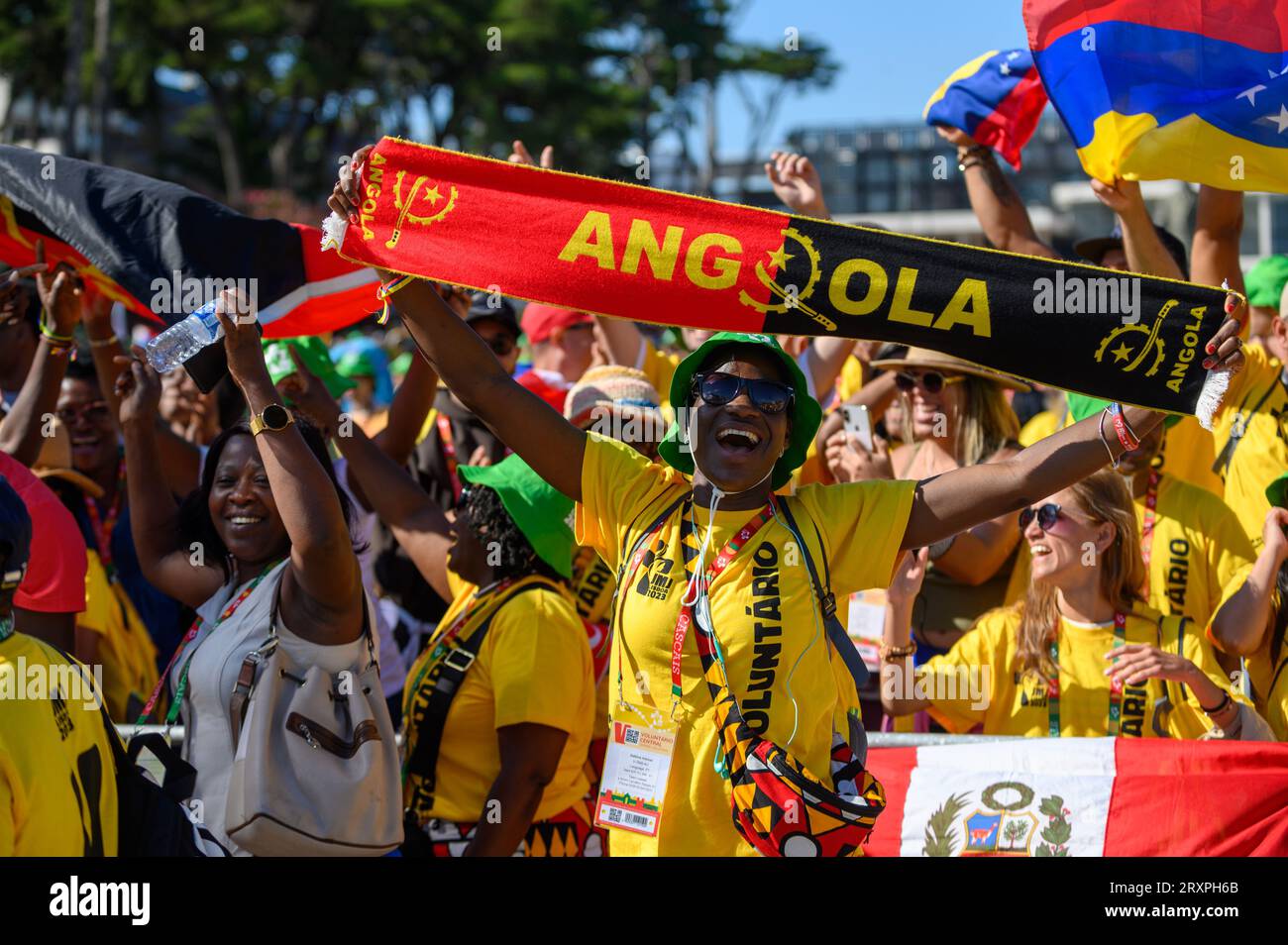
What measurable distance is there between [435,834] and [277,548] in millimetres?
907

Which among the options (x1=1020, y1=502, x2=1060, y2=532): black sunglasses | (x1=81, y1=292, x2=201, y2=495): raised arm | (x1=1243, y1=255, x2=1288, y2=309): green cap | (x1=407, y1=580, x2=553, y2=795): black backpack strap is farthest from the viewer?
(x1=1243, y1=255, x2=1288, y2=309): green cap

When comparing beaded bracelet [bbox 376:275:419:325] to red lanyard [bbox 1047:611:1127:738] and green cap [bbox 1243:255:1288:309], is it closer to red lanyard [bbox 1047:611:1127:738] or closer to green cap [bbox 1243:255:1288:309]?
red lanyard [bbox 1047:611:1127:738]

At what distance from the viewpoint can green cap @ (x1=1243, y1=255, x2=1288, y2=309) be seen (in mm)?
6297

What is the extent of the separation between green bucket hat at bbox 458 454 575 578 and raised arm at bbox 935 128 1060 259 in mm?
2057

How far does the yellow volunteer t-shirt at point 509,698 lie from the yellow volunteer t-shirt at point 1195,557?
1932 mm

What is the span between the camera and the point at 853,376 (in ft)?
23.4

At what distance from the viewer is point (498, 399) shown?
11.3 ft

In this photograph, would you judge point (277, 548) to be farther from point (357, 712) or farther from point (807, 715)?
point (807, 715)

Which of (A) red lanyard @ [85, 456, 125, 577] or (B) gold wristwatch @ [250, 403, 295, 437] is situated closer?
(B) gold wristwatch @ [250, 403, 295, 437]

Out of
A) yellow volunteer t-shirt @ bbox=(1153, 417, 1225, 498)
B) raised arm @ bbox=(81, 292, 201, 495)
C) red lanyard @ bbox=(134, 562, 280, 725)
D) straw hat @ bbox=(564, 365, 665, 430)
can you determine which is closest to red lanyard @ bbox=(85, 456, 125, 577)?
raised arm @ bbox=(81, 292, 201, 495)

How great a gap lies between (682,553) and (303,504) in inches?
35.1

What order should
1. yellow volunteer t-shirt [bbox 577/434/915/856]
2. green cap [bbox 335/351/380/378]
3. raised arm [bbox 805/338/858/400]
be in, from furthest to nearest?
1. green cap [bbox 335/351/380/378]
2. raised arm [bbox 805/338/858/400]
3. yellow volunteer t-shirt [bbox 577/434/915/856]

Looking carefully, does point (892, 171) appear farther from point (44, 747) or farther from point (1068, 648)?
point (44, 747)
